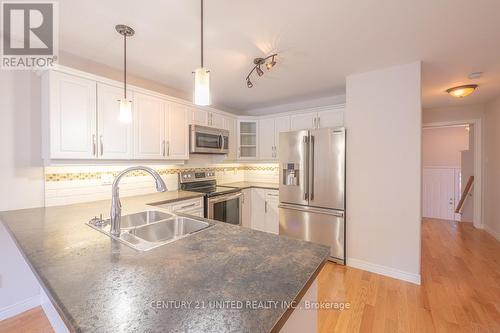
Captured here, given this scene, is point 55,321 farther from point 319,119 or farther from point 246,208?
point 319,119

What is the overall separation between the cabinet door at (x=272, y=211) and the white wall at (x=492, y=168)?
11.6 ft

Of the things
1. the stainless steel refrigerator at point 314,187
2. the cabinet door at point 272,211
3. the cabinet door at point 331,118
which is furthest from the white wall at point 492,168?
the cabinet door at point 272,211

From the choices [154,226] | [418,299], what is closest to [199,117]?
[154,226]

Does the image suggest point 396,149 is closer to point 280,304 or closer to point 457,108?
point 280,304

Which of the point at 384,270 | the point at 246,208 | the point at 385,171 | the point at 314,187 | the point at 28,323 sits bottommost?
the point at 28,323

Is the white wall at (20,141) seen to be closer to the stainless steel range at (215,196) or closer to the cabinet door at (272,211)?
the stainless steel range at (215,196)

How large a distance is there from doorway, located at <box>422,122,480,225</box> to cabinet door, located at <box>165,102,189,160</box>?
524cm

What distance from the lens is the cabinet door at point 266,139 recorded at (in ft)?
12.5

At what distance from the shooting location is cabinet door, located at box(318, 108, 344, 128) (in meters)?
3.13

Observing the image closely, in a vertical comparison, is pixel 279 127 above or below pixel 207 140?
above

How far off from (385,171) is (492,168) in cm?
282

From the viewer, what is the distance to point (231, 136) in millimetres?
3777

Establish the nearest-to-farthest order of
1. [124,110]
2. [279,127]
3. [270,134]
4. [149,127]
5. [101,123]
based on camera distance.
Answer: [124,110], [101,123], [149,127], [279,127], [270,134]

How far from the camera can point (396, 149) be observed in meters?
2.40
